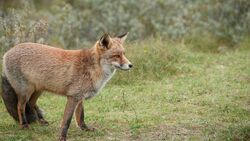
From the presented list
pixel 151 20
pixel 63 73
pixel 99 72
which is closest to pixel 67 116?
pixel 63 73

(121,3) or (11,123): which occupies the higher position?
(121,3)

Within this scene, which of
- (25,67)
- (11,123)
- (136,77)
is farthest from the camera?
(136,77)

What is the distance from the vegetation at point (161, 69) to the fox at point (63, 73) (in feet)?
1.41

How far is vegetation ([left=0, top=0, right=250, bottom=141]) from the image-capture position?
27.0 ft

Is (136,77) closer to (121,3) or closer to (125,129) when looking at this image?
(125,129)

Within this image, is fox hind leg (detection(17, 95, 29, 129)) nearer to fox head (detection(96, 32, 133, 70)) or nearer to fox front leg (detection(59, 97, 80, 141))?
fox front leg (detection(59, 97, 80, 141))

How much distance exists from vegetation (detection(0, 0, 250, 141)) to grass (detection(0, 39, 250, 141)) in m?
0.02

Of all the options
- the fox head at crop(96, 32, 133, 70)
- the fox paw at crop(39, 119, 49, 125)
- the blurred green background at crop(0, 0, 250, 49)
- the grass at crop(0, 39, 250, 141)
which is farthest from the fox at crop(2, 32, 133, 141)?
the blurred green background at crop(0, 0, 250, 49)

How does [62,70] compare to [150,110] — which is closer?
[62,70]

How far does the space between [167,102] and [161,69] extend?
2060mm

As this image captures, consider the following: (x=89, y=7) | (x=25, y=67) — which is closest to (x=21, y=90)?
(x=25, y=67)

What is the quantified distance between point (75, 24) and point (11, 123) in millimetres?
7500

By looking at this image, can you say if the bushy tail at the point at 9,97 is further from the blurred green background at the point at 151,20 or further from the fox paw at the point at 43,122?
the blurred green background at the point at 151,20

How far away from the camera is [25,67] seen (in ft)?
26.6
